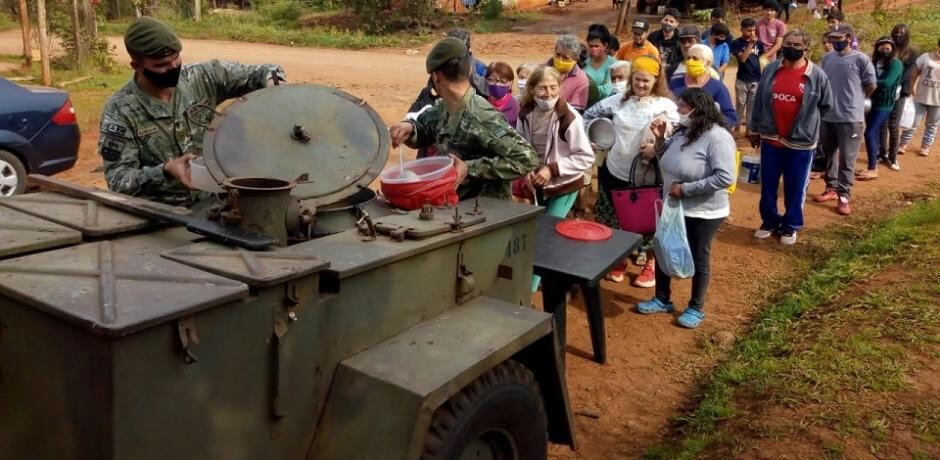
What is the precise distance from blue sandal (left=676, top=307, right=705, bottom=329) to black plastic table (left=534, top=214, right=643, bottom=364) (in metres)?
1.11

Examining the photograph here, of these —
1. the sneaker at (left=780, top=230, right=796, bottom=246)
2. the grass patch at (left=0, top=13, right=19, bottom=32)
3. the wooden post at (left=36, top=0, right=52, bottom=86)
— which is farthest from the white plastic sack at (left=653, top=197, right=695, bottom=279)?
the grass patch at (left=0, top=13, right=19, bottom=32)

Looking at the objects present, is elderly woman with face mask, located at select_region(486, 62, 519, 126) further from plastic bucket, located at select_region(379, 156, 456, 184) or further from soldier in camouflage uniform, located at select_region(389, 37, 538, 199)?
plastic bucket, located at select_region(379, 156, 456, 184)

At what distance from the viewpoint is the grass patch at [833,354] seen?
372 cm

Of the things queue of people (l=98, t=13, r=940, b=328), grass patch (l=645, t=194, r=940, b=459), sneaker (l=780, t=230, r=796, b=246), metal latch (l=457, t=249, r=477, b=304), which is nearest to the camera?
metal latch (l=457, t=249, r=477, b=304)

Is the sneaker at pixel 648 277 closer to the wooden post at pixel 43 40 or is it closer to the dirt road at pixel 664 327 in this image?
the dirt road at pixel 664 327

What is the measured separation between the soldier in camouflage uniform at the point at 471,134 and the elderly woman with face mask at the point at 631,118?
217 centimetres

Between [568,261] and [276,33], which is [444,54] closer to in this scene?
[568,261]

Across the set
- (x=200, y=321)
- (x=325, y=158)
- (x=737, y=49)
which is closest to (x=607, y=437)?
(x=325, y=158)

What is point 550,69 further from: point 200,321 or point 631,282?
point 200,321

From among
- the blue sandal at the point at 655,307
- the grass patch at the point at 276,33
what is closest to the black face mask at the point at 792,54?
the blue sandal at the point at 655,307

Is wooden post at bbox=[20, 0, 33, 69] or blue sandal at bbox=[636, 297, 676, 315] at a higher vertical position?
wooden post at bbox=[20, 0, 33, 69]

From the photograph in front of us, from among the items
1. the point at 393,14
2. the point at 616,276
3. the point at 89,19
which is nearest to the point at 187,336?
the point at 616,276

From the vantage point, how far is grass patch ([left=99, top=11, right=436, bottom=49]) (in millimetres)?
23156

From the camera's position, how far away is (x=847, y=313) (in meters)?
4.99
